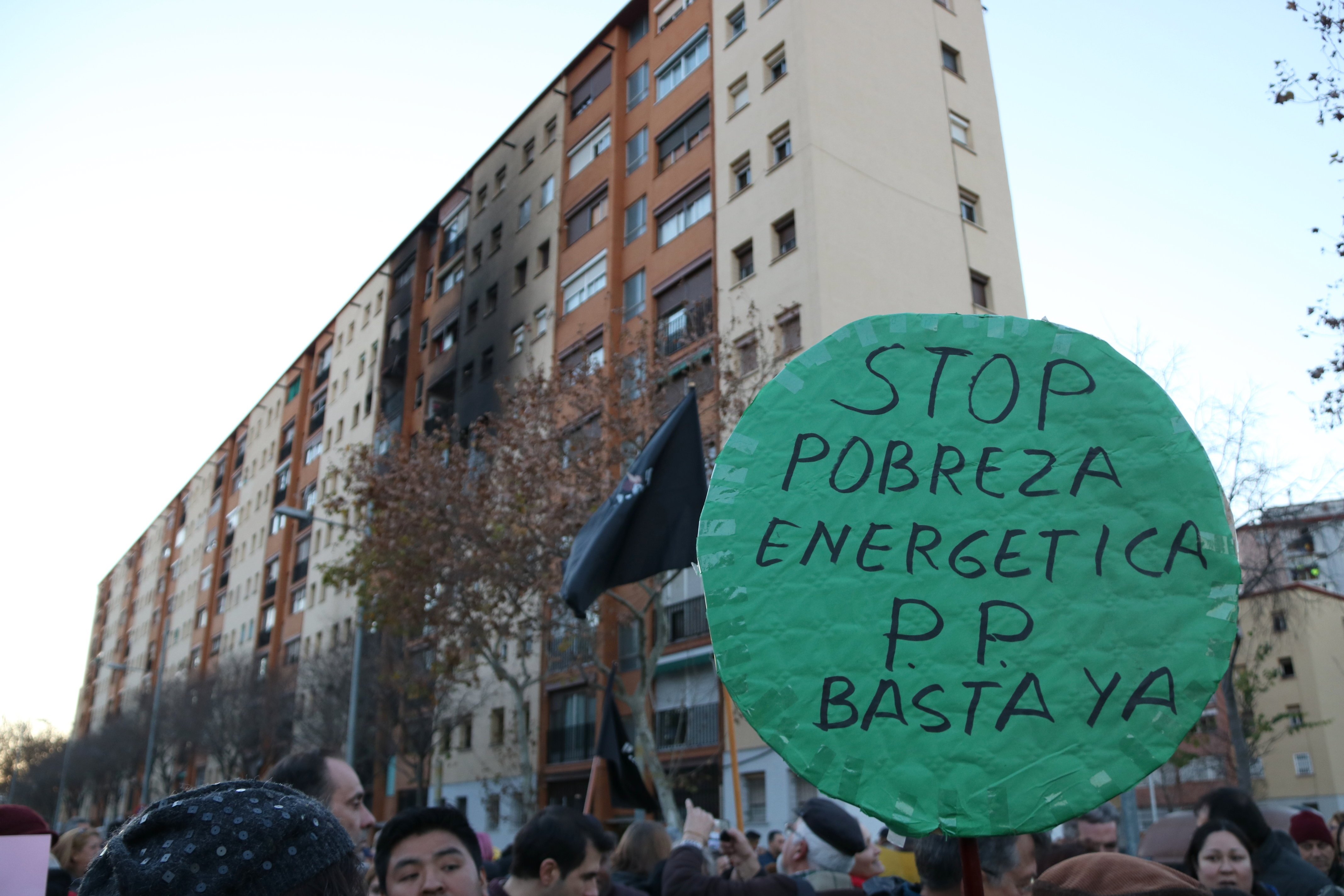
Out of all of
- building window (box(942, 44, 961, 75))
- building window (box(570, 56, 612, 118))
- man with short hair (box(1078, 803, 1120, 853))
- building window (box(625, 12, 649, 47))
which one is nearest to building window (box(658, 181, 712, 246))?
building window (box(570, 56, 612, 118))

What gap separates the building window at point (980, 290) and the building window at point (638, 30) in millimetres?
14710

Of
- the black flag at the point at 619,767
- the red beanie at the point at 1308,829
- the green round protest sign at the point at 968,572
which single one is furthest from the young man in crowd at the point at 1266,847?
the black flag at the point at 619,767

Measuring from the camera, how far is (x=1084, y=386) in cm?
188

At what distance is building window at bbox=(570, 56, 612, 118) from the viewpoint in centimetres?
3569

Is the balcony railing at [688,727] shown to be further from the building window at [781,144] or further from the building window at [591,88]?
the building window at [591,88]

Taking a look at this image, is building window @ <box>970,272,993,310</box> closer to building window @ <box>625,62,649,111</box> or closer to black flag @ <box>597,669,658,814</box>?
building window @ <box>625,62,649,111</box>

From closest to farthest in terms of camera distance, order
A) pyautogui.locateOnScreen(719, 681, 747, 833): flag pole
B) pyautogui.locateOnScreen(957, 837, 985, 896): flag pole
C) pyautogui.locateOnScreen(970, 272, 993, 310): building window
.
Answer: pyautogui.locateOnScreen(957, 837, 985, 896): flag pole < pyautogui.locateOnScreen(719, 681, 747, 833): flag pole < pyautogui.locateOnScreen(970, 272, 993, 310): building window

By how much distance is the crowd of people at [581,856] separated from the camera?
150 cm

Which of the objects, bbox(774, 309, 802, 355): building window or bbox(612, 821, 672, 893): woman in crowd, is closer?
bbox(612, 821, 672, 893): woman in crowd

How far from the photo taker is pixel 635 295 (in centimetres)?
3084

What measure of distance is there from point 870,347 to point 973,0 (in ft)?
111

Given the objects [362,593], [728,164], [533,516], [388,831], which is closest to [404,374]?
[728,164]

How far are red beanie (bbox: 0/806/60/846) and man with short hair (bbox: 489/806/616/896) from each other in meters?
1.61

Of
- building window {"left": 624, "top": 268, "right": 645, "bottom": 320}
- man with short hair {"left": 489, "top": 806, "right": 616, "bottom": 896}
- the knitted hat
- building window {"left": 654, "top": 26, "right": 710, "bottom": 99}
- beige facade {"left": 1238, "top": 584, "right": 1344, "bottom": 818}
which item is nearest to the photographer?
the knitted hat
